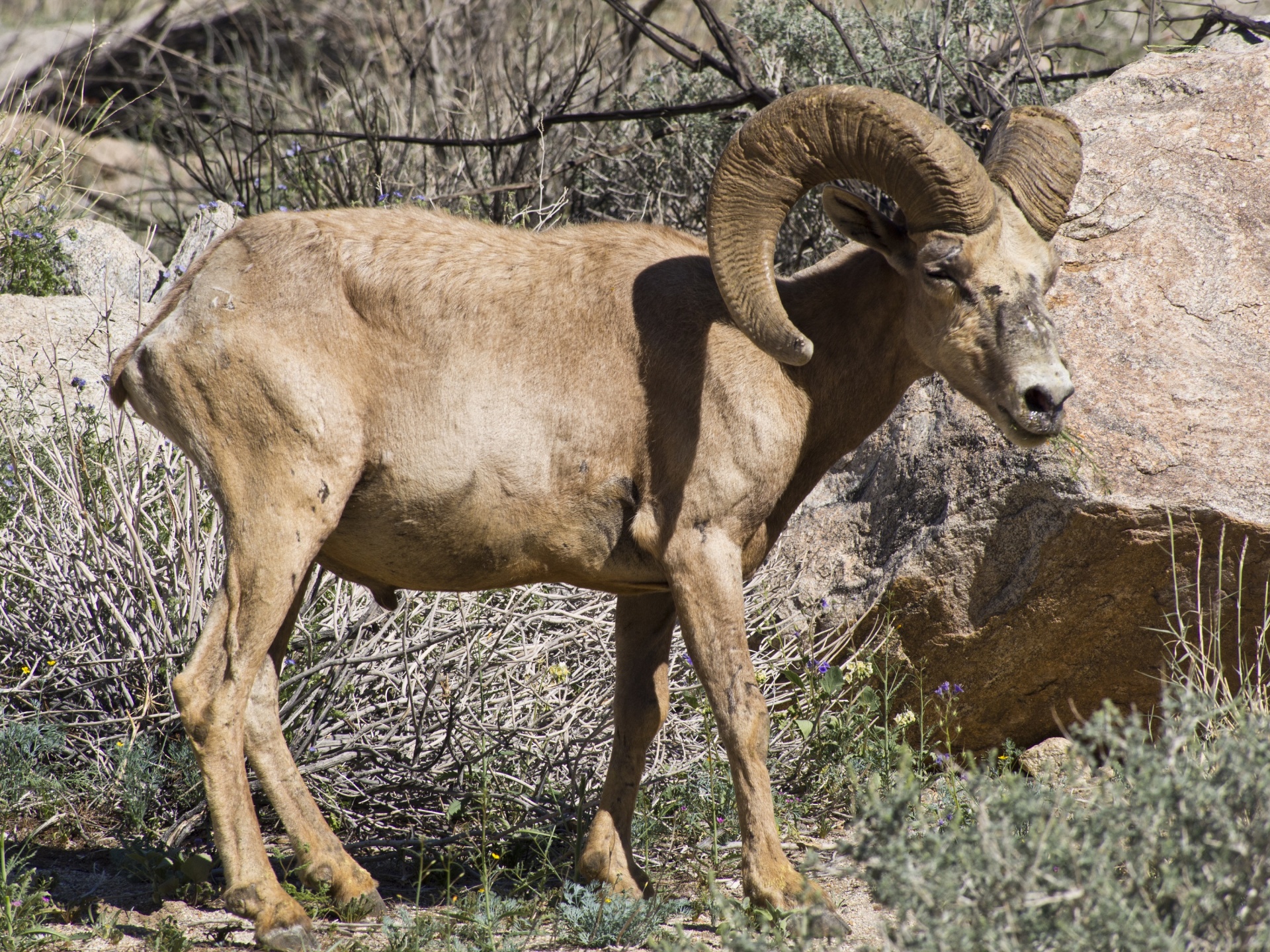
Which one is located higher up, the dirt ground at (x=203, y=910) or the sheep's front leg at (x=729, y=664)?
the sheep's front leg at (x=729, y=664)

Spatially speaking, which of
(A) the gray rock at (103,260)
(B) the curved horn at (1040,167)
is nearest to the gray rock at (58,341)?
(A) the gray rock at (103,260)

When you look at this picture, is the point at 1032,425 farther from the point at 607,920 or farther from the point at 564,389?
the point at 607,920

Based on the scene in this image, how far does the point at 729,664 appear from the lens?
4.41 meters

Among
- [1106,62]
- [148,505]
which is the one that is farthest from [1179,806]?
[1106,62]

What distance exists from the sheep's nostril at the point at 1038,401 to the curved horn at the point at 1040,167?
0.80m

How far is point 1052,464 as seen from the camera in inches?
222

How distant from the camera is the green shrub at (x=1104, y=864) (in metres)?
2.77

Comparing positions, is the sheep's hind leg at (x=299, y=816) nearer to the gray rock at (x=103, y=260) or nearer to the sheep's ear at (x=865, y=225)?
the sheep's ear at (x=865, y=225)

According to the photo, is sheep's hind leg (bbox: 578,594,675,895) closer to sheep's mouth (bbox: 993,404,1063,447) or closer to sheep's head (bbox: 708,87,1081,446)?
sheep's head (bbox: 708,87,1081,446)

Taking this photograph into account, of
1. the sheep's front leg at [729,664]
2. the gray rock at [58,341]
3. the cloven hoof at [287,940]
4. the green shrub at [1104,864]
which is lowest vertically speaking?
the cloven hoof at [287,940]

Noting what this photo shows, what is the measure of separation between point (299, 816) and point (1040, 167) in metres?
3.61

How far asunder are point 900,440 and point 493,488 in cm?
281

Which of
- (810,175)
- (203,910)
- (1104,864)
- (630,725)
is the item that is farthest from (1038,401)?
(203,910)

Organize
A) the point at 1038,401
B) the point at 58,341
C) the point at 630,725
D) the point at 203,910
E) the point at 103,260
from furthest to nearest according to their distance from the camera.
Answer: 1. the point at 103,260
2. the point at 58,341
3. the point at 630,725
4. the point at 203,910
5. the point at 1038,401
